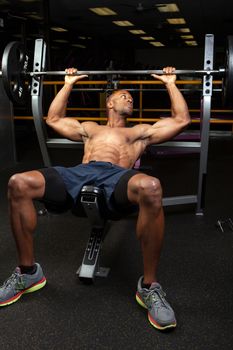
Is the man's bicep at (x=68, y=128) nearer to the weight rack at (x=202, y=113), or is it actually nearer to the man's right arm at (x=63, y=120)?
the man's right arm at (x=63, y=120)

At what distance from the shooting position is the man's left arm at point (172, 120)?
1774 mm

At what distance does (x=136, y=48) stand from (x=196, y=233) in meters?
15.0

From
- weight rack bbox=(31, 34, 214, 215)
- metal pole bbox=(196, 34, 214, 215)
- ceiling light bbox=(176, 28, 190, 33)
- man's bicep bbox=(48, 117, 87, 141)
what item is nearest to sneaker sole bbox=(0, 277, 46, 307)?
man's bicep bbox=(48, 117, 87, 141)

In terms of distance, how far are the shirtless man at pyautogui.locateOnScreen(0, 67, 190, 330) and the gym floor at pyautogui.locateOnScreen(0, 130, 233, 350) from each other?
70 millimetres

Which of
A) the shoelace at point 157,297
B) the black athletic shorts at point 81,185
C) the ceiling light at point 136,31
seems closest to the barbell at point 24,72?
the black athletic shorts at point 81,185

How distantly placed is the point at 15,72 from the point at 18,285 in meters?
1.22

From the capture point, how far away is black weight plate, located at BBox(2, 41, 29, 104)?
6.40 ft

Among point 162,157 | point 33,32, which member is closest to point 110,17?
point 33,32

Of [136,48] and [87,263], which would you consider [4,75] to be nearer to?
[87,263]

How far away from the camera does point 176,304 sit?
4.63ft

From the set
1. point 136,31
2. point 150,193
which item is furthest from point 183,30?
point 150,193

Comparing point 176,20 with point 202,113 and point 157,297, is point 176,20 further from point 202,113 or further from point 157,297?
point 157,297

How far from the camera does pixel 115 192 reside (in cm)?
143

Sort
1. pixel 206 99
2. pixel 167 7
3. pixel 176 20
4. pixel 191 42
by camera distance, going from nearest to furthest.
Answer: pixel 206 99 → pixel 167 7 → pixel 176 20 → pixel 191 42
